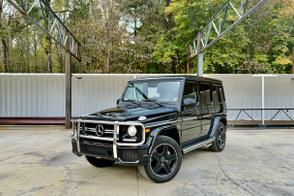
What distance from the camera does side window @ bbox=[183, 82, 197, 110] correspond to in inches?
200

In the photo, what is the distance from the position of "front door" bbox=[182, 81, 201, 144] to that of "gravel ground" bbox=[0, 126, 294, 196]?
654mm

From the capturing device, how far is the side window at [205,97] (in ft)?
19.2

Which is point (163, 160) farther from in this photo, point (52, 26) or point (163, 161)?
point (52, 26)

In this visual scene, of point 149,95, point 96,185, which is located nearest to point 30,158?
point 96,185

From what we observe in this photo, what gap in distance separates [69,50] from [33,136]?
12.0 feet

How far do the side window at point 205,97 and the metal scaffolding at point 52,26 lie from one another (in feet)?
15.5

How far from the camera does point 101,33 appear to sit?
14.7 meters

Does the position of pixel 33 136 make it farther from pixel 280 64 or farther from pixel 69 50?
pixel 280 64

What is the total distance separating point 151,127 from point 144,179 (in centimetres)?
98

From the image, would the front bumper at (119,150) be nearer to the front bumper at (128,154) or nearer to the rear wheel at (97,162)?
the front bumper at (128,154)

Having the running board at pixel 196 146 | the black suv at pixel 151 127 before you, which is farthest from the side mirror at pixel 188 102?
the running board at pixel 196 146

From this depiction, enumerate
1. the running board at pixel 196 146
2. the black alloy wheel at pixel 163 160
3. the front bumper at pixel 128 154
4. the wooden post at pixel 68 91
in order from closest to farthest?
the front bumper at pixel 128 154, the black alloy wheel at pixel 163 160, the running board at pixel 196 146, the wooden post at pixel 68 91

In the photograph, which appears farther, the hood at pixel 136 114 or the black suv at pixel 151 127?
the hood at pixel 136 114

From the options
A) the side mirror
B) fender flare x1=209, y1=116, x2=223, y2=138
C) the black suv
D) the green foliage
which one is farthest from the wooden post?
the side mirror
